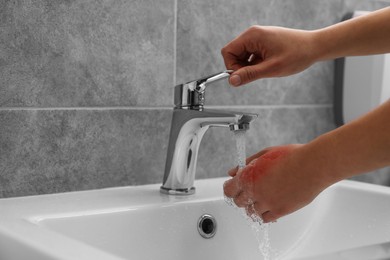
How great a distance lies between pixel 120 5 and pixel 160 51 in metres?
0.10

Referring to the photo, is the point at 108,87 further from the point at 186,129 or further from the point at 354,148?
the point at 354,148

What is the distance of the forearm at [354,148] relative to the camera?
23.7 inches

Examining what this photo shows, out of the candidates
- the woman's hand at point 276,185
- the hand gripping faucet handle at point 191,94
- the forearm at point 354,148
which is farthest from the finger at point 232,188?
the hand gripping faucet handle at point 191,94

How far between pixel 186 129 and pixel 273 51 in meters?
0.19

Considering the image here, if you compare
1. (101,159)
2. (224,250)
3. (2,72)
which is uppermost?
(2,72)

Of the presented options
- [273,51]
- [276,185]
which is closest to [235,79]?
[273,51]

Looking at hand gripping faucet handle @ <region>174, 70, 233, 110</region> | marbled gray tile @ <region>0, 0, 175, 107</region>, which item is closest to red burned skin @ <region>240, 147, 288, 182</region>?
hand gripping faucet handle @ <region>174, 70, 233, 110</region>

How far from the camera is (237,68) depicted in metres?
0.87

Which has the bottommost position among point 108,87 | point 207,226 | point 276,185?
point 207,226

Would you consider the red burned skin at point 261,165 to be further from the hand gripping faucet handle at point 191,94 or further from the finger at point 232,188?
the hand gripping faucet handle at point 191,94

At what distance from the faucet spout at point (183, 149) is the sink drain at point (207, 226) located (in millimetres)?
55

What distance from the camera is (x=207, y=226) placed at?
0.93 metres

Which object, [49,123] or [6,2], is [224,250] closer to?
[49,123]

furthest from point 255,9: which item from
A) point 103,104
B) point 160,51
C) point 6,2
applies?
point 6,2
